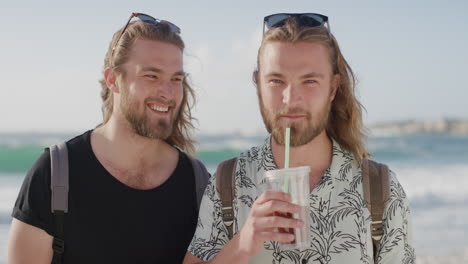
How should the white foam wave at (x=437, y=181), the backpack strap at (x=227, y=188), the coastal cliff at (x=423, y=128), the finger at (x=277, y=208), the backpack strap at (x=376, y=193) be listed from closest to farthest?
the finger at (x=277, y=208) < the backpack strap at (x=376, y=193) < the backpack strap at (x=227, y=188) < the white foam wave at (x=437, y=181) < the coastal cliff at (x=423, y=128)

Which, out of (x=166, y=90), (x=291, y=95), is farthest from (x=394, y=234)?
(x=166, y=90)

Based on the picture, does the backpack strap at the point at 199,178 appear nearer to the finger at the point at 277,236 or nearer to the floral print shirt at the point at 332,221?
the floral print shirt at the point at 332,221

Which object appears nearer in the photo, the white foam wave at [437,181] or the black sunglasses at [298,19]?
the black sunglasses at [298,19]

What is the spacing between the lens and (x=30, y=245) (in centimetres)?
349

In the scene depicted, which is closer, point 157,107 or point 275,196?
point 275,196

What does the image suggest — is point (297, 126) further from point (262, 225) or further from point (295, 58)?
point (262, 225)

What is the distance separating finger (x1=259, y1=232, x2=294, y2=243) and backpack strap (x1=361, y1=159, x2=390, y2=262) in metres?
0.57

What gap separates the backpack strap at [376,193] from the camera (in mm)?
2746

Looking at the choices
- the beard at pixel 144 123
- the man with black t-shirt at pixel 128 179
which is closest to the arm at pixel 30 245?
the man with black t-shirt at pixel 128 179

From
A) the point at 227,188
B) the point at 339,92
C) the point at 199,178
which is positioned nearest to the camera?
the point at 227,188

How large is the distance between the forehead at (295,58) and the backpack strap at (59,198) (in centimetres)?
163

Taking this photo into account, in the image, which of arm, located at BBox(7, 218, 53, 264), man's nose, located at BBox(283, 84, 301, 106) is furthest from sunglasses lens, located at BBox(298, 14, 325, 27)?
arm, located at BBox(7, 218, 53, 264)

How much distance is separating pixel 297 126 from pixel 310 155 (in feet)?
1.07

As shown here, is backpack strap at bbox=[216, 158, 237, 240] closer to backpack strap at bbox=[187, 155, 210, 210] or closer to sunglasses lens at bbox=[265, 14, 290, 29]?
sunglasses lens at bbox=[265, 14, 290, 29]
